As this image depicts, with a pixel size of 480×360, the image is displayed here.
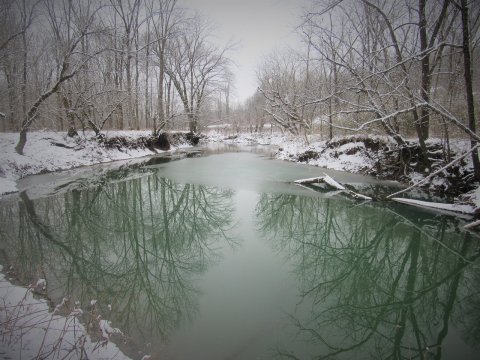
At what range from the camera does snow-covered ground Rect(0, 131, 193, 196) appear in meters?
11.7

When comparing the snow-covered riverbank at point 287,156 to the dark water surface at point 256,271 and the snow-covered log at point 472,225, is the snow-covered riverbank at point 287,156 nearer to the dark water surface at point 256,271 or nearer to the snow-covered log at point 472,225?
the snow-covered log at point 472,225

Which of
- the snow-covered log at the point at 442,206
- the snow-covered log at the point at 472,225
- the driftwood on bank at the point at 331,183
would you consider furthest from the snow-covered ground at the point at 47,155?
the snow-covered log at the point at 472,225

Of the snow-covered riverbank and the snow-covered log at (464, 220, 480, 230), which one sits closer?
the snow-covered log at (464, 220, 480, 230)

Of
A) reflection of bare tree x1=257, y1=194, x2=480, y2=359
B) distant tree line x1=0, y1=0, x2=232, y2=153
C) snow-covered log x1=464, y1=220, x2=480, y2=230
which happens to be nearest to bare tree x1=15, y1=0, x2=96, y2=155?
distant tree line x1=0, y1=0, x2=232, y2=153

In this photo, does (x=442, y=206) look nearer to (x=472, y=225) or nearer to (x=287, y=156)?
(x=472, y=225)

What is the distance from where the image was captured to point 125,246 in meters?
5.92

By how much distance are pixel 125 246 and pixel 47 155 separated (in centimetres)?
1206

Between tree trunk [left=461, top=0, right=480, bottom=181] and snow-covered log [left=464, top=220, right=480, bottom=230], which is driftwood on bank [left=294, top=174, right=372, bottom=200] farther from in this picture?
tree trunk [left=461, top=0, right=480, bottom=181]

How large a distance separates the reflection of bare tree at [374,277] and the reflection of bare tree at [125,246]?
1.75 m

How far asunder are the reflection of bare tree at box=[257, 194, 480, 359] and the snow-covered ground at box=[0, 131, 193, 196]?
1065 centimetres

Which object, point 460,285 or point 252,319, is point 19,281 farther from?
point 460,285

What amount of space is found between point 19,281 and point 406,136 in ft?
53.0

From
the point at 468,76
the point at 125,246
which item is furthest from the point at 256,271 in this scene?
the point at 468,76

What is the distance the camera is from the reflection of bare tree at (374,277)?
3.42m
